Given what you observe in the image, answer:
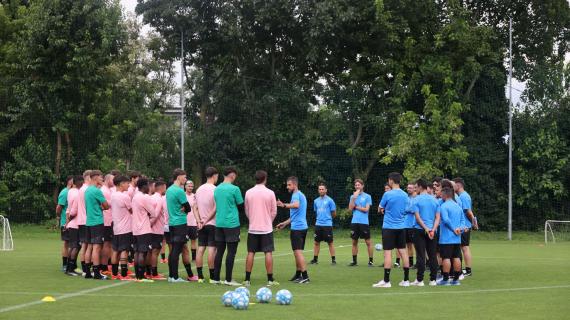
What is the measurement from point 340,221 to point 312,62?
7.34m

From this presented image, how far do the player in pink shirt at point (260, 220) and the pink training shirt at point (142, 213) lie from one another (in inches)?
76.6

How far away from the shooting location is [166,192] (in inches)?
617

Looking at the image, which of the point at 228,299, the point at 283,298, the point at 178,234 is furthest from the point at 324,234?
the point at 228,299

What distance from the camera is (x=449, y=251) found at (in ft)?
50.4

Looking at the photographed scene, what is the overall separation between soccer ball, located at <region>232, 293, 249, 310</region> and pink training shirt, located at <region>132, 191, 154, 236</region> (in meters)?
4.46

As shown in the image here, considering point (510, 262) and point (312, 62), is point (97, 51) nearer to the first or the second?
point (312, 62)

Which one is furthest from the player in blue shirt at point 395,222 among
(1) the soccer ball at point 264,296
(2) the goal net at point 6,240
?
(2) the goal net at point 6,240

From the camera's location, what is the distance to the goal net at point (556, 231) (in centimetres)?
3391

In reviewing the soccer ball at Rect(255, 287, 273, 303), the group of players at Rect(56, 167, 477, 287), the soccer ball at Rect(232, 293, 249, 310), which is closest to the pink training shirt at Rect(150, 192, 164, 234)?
the group of players at Rect(56, 167, 477, 287)

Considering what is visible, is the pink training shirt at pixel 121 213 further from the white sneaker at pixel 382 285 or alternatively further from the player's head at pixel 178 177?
the white sneaker at pixel 382 285

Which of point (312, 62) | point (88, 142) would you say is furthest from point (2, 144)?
point (312, 62)

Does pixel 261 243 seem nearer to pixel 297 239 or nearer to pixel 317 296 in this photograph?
pixel 297 239

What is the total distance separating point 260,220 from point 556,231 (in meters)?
23.1

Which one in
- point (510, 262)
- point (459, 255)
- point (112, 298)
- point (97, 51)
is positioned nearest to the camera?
point (112, 298)
